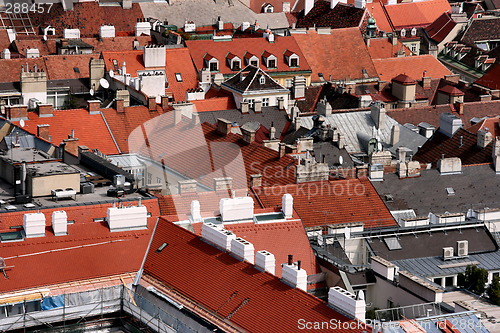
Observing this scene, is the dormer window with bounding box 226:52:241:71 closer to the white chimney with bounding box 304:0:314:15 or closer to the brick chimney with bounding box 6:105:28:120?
the brick chimney with bounding box 6:105:28:120

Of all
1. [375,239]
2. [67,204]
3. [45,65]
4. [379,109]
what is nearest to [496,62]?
[379,109]

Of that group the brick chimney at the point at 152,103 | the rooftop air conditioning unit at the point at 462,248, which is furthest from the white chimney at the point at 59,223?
the brick chimney at the point at 152,103

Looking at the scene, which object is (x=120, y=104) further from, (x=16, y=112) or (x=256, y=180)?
(x=256, y=180)

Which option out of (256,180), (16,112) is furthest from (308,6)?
(256,180)

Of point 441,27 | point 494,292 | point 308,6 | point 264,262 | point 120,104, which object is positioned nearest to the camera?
point 264,262

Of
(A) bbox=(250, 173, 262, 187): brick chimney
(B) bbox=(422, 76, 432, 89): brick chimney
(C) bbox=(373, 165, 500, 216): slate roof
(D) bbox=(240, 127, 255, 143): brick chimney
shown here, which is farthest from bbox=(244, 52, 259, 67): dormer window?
(A) bbox=(250, 173, 262, 187): brick chimney

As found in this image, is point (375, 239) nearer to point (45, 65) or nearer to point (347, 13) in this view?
point (45, 65)
